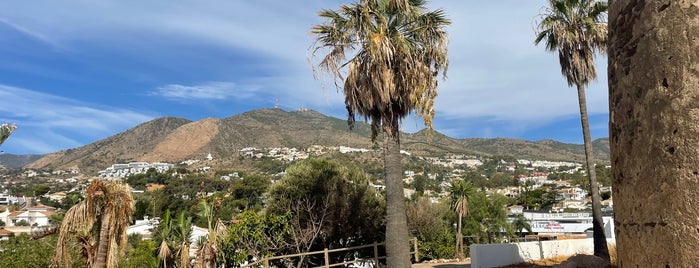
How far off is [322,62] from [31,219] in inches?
3234

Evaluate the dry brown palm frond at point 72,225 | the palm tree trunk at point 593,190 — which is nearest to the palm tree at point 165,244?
the dry brown palm frond at point 72,225

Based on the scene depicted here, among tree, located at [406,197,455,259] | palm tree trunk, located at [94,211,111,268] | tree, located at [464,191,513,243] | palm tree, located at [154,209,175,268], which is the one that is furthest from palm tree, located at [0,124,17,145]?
tree, located at [464,191,513,243]

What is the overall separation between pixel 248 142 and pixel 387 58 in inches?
5674

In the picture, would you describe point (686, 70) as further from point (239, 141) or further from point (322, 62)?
point (239, 141)

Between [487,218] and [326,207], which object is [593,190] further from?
[487,218]


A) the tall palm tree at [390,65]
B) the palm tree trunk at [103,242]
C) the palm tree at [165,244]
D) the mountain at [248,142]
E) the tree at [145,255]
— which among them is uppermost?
the mountain at [248,142]

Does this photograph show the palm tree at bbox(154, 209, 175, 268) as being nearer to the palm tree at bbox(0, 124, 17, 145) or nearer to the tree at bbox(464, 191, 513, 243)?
the palm tree at bbox(0, 124, 17, 145)

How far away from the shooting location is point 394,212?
11367 millimetres

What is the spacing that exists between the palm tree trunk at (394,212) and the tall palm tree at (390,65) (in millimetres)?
23

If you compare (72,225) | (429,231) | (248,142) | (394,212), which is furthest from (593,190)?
(248,142)

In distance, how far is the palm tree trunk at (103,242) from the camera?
27.8 feet

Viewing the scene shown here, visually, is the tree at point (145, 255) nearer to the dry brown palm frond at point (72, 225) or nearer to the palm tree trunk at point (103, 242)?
the dry brown palm frond at point (72, 225)

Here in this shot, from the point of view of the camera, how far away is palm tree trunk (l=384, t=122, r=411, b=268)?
36.7 ft

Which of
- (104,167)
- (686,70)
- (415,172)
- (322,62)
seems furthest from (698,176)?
(104,167)
